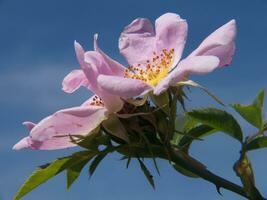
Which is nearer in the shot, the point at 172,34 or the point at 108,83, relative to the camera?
the point at 108,83

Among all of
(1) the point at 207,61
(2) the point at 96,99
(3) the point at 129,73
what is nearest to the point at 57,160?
(2) the point at 96,99

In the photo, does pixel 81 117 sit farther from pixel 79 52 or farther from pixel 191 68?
pixel 191 68

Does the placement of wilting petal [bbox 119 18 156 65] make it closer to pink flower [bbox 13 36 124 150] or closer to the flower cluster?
the flower cluster

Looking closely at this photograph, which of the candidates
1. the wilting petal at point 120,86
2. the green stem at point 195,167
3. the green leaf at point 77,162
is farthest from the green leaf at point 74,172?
the wilting petal at point 120,86

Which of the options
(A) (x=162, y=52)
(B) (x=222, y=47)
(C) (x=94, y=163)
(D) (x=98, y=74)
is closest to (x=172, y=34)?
(A) (x=162, y=52)

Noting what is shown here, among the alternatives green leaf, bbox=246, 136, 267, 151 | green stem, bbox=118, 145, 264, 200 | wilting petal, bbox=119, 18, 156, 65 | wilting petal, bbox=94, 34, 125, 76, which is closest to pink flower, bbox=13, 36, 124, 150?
wilting petal, bbox=94, 34, 125, 76

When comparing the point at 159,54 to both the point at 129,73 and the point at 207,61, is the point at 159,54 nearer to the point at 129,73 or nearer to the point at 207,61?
the point at 129,73
